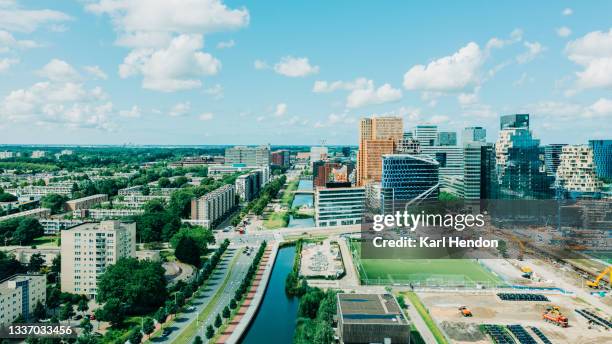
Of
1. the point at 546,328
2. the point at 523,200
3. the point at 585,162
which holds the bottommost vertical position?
the point at 546,328

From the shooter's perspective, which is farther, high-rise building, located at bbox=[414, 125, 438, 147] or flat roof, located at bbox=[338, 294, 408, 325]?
high-rise building, located at bbox=[414, 125, 438, 147]

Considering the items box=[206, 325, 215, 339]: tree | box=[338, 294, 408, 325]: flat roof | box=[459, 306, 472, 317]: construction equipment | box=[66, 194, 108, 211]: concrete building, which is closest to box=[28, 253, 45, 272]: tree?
box=[206, 325, 215, 339]: tree

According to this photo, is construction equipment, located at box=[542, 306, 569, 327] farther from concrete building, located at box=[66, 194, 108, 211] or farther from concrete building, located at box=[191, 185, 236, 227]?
concrete building, located at box=[66, 194, 108, 211]

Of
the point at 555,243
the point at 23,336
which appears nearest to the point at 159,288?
the point at 23,336

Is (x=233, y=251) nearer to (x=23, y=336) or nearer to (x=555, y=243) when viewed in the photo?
(x=23, y=336)

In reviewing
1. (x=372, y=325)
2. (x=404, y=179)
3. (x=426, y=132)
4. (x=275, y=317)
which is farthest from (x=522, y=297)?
(x=426, y=132)

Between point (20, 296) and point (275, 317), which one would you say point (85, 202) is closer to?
point (20, 296)
